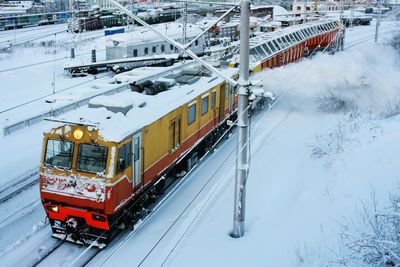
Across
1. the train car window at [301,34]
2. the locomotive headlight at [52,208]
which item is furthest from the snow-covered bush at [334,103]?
the locomotive headlight at [52,208]

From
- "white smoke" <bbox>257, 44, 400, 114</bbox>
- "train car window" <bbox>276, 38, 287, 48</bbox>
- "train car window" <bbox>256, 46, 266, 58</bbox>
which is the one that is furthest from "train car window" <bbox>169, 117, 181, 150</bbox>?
"train car window" <bbox>276, 38, 287, 48</bbox>

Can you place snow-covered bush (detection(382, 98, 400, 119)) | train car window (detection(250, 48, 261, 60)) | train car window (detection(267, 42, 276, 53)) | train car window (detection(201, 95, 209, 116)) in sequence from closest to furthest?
train car window (detection(201, 95, 209, 116))
snow-covered bush (detection(382, 98, 400, 119))
train car window (detection(250, 48, 261, 60))
train car window (detection(267, 42, 276, 53))

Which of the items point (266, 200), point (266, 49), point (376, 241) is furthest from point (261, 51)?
Result: point (376, 241)

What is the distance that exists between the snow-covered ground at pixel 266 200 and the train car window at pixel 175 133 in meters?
1.49

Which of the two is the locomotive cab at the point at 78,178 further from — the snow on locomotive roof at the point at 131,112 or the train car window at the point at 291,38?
the train car window at the point at 291,38

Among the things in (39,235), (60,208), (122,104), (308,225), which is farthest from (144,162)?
(308,225)

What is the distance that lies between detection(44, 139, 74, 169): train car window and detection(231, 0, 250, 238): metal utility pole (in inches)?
146

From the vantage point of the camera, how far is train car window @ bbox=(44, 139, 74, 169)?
11.2m

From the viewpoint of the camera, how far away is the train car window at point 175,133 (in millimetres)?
13898

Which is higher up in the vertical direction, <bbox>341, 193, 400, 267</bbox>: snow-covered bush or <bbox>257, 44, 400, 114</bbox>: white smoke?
<bbox>341, 193, 400, 267</bbox>: snow-covered bush

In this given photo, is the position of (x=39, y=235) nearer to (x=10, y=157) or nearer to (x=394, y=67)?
(x=10, y=157)

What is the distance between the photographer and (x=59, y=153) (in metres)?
11.3

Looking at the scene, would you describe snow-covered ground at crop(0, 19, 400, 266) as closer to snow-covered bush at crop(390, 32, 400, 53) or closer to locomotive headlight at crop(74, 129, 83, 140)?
locomotive headlight at crop(74, 129, 83, 140)

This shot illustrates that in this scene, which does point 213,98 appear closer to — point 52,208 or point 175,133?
point 175,133
